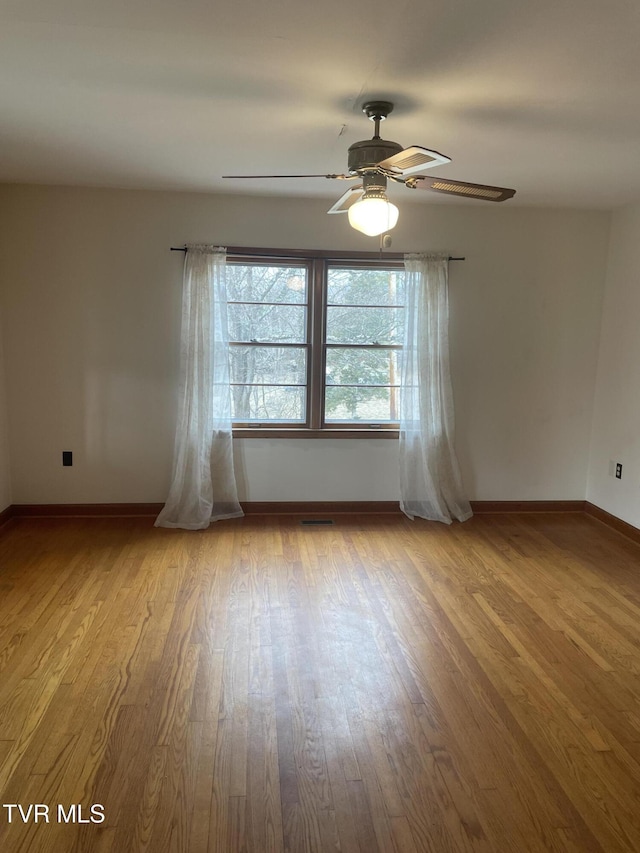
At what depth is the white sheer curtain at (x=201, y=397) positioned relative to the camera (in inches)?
167

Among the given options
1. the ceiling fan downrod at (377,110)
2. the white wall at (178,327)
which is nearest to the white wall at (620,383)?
the white wall at (178,327)

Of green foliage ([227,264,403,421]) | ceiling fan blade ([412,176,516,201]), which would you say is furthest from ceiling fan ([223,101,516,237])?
green foliage ([227,264,403,421])

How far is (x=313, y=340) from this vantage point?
4.48 metres

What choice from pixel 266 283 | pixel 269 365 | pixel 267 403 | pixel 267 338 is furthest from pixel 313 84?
pixel 267 403

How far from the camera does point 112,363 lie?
4.36 meters

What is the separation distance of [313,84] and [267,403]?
Answer: 2.58m

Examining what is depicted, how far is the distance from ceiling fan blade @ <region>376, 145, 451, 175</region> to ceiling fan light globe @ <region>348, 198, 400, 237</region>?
14cm

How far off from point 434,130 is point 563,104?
1.95 ft

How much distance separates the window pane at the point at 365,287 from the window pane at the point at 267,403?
2.51ft

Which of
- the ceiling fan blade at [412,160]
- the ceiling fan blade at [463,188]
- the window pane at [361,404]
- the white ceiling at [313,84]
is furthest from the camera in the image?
the window pane at [361,404]

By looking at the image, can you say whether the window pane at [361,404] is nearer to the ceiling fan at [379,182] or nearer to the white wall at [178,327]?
the white wall at [178,327]

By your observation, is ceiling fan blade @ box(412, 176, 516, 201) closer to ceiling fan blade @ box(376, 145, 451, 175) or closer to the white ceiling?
ceiling fan blade @ box(376, 145, 451, 175)

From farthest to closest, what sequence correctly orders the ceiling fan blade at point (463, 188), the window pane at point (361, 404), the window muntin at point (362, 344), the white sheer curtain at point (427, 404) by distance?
the window pane at point (361, 404) → the window muntin at point (362, 344) → the white sheer curtain at point (427, 404) → the ceiling fan blade at point (463, 188)

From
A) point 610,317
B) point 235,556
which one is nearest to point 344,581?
point 235,556
